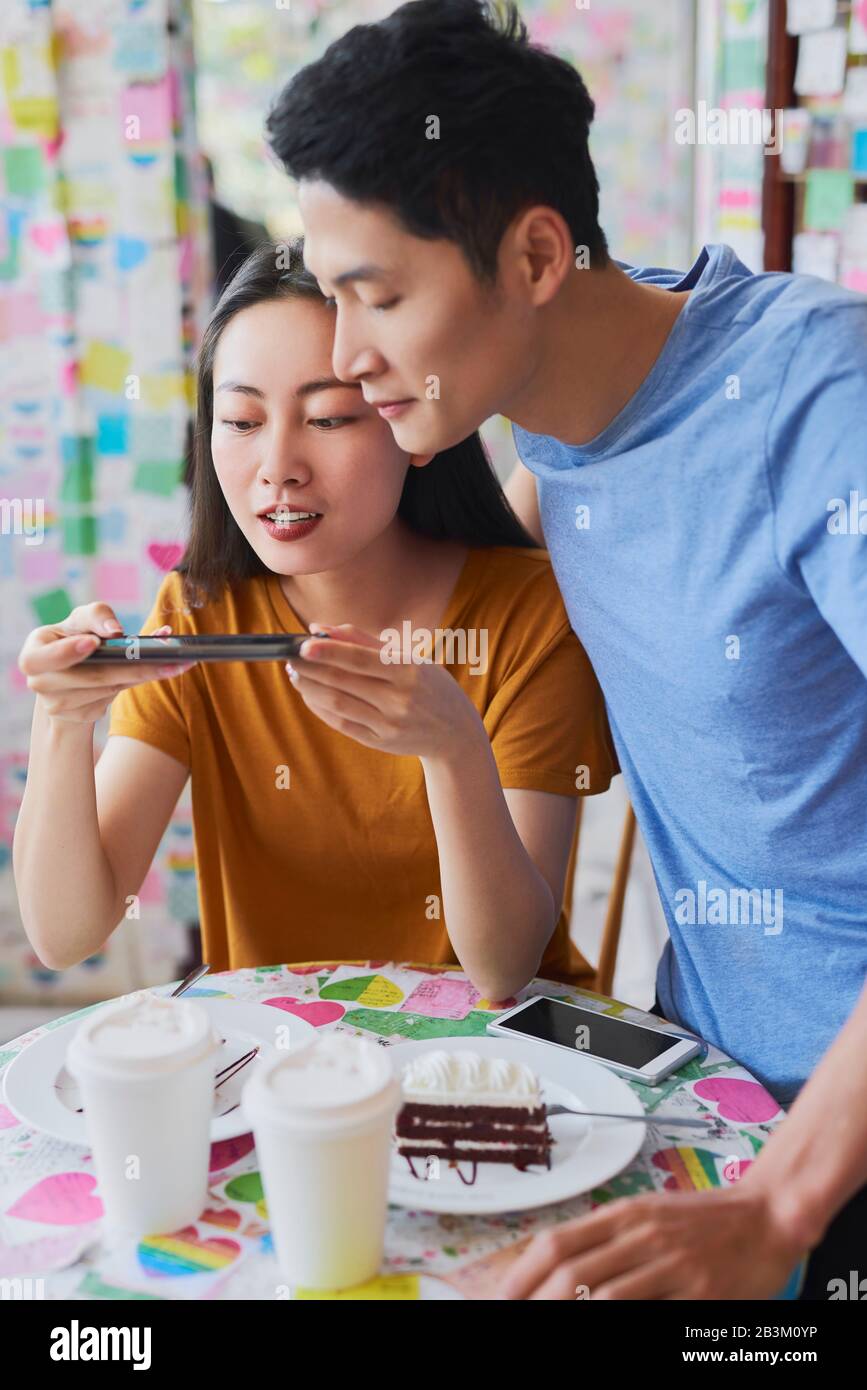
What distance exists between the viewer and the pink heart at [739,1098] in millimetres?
1050

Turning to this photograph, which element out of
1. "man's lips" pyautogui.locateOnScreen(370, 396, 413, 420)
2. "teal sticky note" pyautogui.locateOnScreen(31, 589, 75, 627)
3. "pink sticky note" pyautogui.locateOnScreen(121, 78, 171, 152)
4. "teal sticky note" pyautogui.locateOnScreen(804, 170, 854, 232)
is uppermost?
"pink sticky note" pyautogui.locateOnScreen(121, 78, 171, 152)

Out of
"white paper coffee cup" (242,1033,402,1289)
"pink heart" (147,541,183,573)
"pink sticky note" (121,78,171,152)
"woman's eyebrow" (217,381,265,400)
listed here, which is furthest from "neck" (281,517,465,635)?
"pink sticky note" (121,78,171,152)

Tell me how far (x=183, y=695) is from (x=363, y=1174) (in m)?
0.84

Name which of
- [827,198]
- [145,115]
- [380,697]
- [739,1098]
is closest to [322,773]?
[380,697]

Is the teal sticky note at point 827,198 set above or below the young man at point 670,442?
above

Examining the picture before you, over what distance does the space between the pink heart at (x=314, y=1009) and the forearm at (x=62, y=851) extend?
0.84ft

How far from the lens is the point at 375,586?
1.57 meters

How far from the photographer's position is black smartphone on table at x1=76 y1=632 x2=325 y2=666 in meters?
1.00

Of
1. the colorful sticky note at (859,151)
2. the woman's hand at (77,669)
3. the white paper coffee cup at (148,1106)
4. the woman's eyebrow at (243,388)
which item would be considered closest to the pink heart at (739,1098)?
the white paper coffee cup at (148,1106)

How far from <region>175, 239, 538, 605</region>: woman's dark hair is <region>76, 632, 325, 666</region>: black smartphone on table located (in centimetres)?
45

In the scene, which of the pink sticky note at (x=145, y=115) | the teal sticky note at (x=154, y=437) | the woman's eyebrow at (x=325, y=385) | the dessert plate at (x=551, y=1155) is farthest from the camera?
the teal sticky note at (x=154, y=437)

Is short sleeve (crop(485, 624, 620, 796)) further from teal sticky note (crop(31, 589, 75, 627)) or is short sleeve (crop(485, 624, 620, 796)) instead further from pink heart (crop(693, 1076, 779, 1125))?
teal sticky note (crop(31, 589, 75, 627))

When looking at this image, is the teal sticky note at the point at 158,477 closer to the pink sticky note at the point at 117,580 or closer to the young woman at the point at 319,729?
the pink sticky note at the point at 117,580

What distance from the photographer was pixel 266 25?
2.99 m
